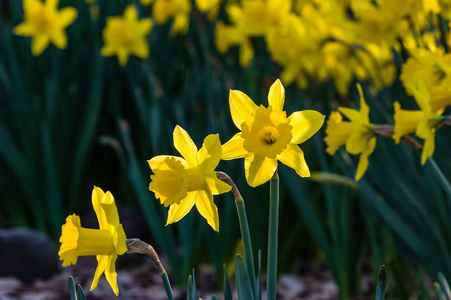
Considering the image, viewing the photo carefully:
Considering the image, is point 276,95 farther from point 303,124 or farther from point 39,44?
point 39,44

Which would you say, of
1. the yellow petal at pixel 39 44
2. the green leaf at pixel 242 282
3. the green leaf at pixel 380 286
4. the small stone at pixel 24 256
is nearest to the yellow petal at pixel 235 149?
the green leaf at pixel 242 282

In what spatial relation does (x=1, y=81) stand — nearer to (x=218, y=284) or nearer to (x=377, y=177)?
(x=218, y=284)

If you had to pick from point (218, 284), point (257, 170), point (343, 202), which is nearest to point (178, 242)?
point (218, 284)

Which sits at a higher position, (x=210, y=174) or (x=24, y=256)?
(x=24, y=256)

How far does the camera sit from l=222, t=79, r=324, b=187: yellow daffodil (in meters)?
0.75


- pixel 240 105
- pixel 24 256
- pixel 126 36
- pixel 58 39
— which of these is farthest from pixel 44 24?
pixel 240 105

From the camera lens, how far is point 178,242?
2537 millimetres

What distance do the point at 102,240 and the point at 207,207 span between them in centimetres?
15

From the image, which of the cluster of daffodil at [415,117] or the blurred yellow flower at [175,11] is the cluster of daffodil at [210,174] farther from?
the blurred yellow flower at [175,11]

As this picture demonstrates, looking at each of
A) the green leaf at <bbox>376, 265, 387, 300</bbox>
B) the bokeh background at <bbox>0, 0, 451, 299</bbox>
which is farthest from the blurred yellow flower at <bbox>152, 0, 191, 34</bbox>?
the green leaf at <bbox>376, 265, 387, 300</bbox>

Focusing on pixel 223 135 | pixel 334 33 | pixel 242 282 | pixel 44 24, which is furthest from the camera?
pixel 44 24

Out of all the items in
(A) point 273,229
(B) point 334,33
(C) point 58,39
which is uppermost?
(C) point 58,39

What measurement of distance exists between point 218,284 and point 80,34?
1373 millimetres

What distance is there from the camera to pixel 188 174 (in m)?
0.74
